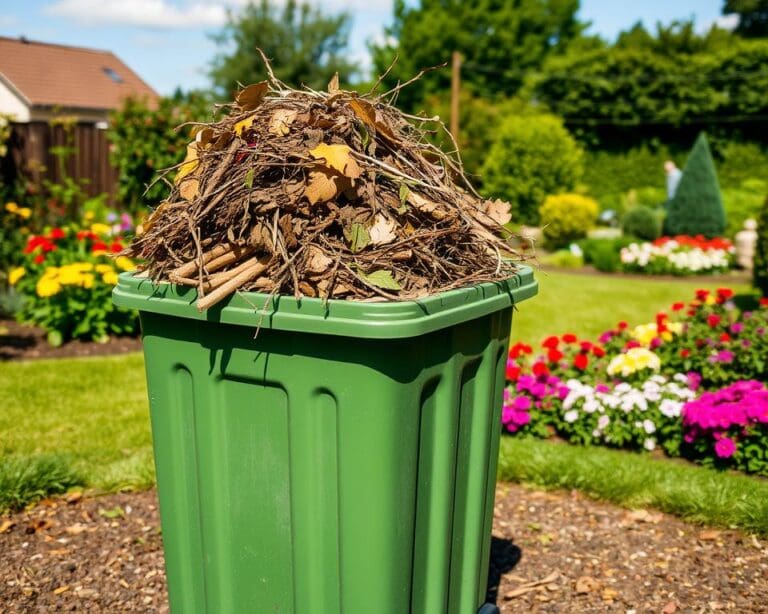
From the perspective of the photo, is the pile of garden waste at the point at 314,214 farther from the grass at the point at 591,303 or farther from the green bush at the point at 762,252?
the green bush at the point at 762,252

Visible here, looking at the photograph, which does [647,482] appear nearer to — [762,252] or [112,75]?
[762,252]

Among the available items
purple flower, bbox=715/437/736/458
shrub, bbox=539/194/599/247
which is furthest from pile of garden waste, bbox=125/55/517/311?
shrub, bbox=539/194/599/247

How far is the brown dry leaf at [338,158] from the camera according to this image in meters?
1.83

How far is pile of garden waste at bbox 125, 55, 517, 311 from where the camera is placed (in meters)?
1.82

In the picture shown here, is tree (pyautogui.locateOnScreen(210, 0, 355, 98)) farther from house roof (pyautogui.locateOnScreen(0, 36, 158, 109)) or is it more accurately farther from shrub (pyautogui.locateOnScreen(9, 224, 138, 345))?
shrub (pyautogui.locateOnScreen(9, 224, 138, 345))

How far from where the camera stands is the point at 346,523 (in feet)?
6.00

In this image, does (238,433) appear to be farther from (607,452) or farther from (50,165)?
(50,165)

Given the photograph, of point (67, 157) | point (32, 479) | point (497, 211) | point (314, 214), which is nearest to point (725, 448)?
point (497, 211)

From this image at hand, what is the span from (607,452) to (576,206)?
11466mm

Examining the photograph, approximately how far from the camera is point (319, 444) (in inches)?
71.2

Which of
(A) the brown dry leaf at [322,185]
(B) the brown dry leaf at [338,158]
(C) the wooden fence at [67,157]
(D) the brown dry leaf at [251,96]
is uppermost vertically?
(D) the brown dry leaf at [251,96]

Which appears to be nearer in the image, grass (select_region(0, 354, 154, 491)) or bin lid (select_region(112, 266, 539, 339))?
bin lid (select_region(112, 266, 539, 339))

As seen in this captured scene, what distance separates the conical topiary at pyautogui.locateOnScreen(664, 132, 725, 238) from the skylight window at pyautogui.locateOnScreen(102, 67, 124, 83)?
79.9 feet

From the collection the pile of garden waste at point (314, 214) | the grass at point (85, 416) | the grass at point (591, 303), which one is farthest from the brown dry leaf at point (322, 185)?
the grass at point (591, 303)
